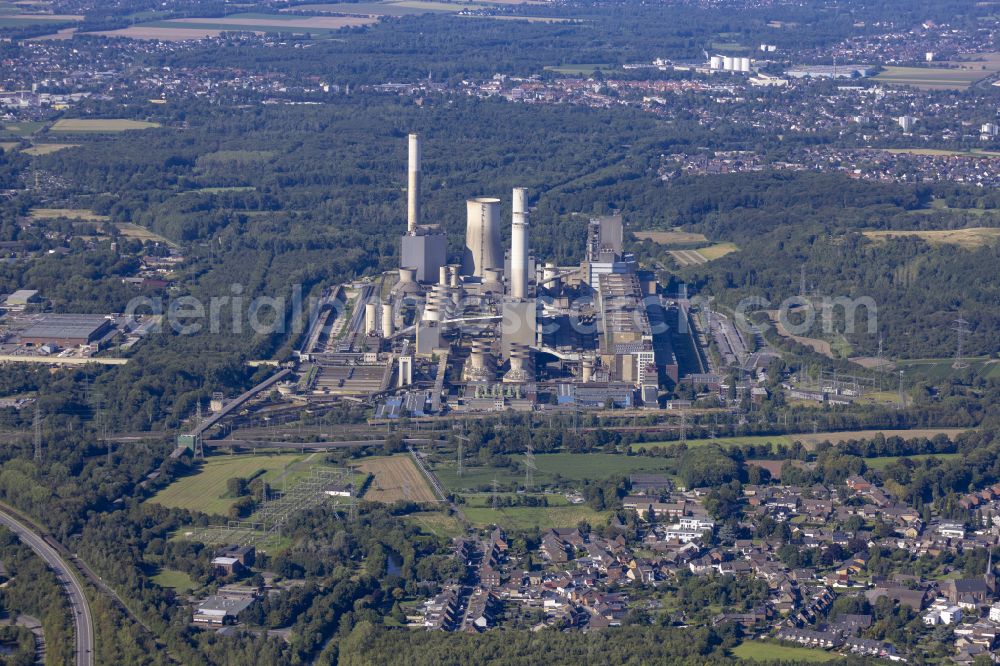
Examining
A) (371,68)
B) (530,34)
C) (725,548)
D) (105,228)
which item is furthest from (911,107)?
(725,548)

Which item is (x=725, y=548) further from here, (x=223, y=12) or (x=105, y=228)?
(x=223, y=12)

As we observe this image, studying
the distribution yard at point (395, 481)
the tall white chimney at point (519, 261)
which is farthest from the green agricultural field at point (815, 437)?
the tall white chimney at point (519, 261)

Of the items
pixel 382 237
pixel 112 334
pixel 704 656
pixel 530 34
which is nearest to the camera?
pixel 704 656

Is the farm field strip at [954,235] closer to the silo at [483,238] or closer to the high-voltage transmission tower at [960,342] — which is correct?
the high-voltage transmission tower at [960,342]

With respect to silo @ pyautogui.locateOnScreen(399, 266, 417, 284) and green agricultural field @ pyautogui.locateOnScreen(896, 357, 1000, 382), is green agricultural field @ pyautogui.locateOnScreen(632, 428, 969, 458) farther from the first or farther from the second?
silo @ pyautogui.locateOnScreen(399, 266, 417, 284)

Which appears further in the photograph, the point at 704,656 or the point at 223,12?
the point at 223,12

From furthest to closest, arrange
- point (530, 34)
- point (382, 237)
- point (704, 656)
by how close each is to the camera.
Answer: point (530, 34) → point (382, 237) → point (704, 656)
